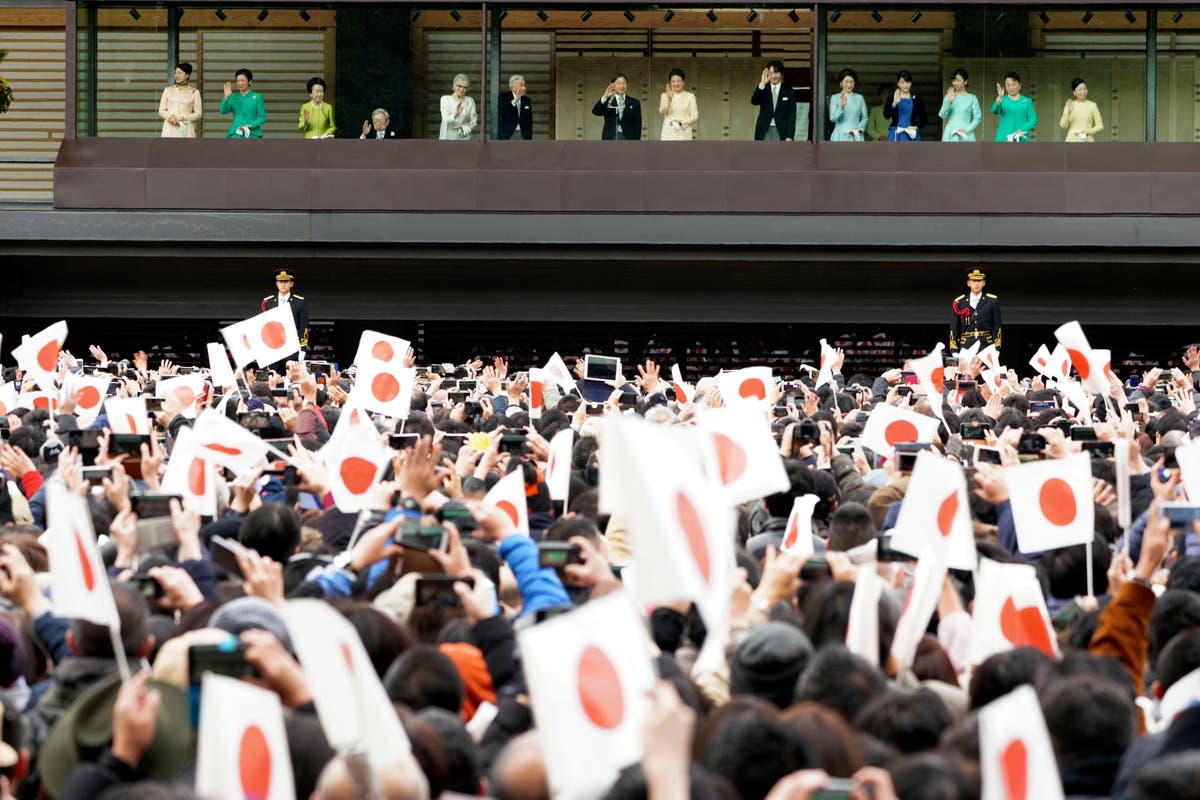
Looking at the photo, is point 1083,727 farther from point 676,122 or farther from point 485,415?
point 676,122

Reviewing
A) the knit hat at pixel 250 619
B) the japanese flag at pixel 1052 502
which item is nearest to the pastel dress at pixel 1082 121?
the japanese flag at pixel 1052 502

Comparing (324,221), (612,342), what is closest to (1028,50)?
(612,342)

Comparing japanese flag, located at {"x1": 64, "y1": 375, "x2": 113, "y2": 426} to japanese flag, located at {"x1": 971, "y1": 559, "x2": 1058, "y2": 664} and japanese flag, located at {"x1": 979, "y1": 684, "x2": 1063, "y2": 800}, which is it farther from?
japanese flag, located at {"x1": 979, "y1": 684, "x2": 1063, "y2": 800}

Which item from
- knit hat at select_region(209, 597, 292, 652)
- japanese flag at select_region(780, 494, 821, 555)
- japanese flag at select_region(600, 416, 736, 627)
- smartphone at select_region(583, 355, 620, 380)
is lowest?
knit hat at select_region(209, 597, 292, 652)

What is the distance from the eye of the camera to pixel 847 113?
85.6 ft

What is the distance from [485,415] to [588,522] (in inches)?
270

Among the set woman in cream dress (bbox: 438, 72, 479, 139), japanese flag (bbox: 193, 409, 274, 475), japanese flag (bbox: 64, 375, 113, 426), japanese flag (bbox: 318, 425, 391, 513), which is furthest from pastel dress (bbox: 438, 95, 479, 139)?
japanese flag (bbox: 318, 425, 391, 513)

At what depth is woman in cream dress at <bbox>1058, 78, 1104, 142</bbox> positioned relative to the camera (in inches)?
1013

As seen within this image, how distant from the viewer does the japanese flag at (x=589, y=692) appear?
3738mm

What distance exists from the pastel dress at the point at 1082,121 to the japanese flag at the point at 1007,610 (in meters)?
21.1

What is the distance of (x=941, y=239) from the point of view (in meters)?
26.1

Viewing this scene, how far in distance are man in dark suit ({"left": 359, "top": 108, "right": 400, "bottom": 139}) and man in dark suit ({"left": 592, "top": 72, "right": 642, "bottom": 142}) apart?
10.2 ft

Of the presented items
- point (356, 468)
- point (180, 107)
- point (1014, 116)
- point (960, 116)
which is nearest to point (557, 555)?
point (356, 468)

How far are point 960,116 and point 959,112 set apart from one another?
0.24 ft
